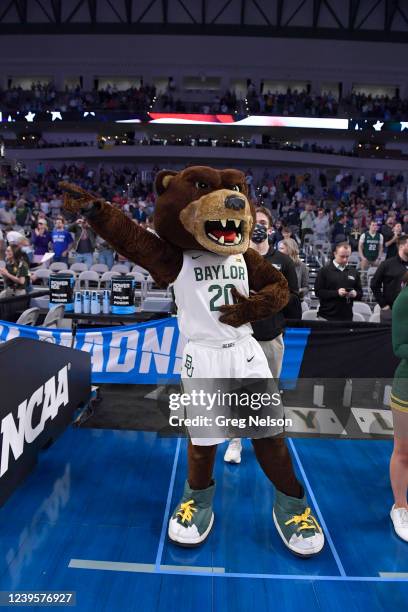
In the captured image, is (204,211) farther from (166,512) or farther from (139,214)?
(139,214)

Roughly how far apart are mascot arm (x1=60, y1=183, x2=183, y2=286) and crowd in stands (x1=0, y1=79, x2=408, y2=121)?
2337cm

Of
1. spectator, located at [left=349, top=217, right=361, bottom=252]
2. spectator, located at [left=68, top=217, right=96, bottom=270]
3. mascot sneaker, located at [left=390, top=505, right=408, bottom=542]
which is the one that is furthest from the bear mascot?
spectator, located at [left=349, top=217, right=361, bottom=252]

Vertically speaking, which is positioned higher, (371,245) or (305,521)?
(371,245)

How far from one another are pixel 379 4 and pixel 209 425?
1122 inches

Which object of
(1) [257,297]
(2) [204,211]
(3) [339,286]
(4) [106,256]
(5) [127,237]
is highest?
(2) [204,211]

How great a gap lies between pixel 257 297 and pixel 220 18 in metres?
27.2

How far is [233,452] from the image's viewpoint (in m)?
4.10

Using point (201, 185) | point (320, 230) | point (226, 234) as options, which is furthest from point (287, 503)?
point (320, 230)

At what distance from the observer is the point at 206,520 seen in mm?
3150

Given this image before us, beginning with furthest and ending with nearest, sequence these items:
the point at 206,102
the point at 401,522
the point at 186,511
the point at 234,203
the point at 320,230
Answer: the point at 206,102, the point at 320,230, the point at 401,522, the point at 186,511, the point at 234,203

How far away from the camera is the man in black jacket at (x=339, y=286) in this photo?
536cm

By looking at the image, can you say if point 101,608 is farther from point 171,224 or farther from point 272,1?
point 272,1

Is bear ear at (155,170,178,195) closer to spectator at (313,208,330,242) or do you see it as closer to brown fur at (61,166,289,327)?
brown fur at (61,166,289,327)

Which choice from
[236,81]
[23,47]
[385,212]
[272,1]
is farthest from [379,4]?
[23,47]
